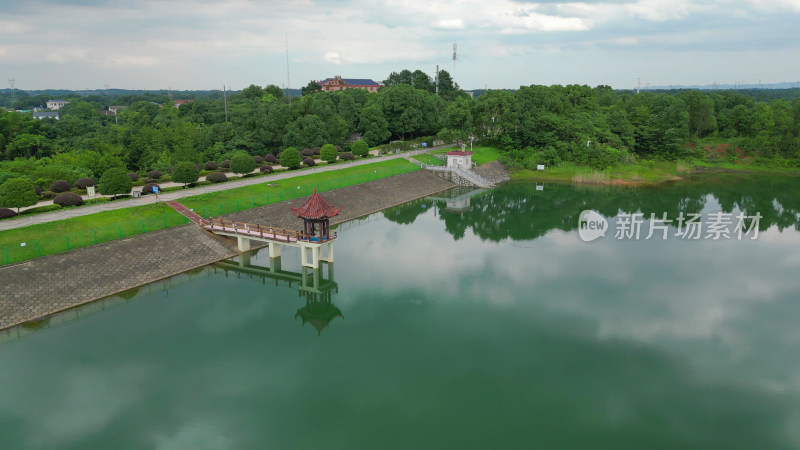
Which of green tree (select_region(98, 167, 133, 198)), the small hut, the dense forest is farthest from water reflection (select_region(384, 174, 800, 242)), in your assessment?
green tree (select_region(98, 167, 133, 198))

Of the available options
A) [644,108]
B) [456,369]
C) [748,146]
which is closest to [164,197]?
[456,369]

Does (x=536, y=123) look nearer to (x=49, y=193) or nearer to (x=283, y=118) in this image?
(x=283, y=118)

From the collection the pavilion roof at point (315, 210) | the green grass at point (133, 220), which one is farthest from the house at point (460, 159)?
the pavilion roof at point (315, 210)

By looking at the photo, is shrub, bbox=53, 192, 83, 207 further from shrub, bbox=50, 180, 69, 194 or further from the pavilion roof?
the pavilion roof

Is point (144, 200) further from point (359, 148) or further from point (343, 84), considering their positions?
point (343, 84)

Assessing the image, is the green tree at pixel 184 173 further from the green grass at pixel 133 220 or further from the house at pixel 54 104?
the house at pixel 54 104

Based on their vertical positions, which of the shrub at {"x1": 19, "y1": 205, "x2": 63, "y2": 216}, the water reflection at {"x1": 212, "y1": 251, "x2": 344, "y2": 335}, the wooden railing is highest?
the shrub at {"x1": 19, "y1": 205, "x2": 63, "y2": 216}

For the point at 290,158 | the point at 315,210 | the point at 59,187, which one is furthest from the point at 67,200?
the point at 290,158
